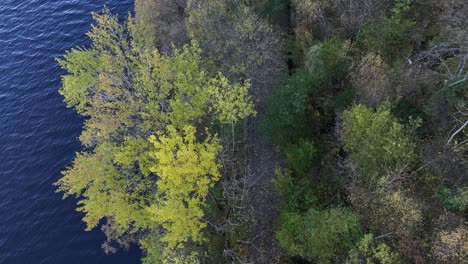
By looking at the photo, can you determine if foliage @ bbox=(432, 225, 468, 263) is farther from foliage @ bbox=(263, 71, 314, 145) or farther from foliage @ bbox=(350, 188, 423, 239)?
foliage @ bbox=(263, 71, 314, 145)

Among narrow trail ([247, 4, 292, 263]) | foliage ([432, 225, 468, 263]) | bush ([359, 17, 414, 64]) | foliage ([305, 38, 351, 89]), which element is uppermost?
bush ([359, 17, 414, 64])

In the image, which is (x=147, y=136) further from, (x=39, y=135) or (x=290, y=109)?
(x=39, y=135)

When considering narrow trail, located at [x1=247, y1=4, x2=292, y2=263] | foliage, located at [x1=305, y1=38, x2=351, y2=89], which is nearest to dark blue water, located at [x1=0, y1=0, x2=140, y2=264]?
narrow trail, located at [x1=247, y1=4, x2=292, y2=263]

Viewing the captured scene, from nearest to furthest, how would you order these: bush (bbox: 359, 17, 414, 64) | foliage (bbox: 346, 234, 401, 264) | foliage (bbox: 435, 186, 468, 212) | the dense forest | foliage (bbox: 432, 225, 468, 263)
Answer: foliage (bbox: 432, 225, 468, 263) → foliage (bbox: 435, 186, 468, 212) → foliage (bbox: 346, 234, 401, 264) → the dense forest → bush (bbox: 359, 17, 414, 64)

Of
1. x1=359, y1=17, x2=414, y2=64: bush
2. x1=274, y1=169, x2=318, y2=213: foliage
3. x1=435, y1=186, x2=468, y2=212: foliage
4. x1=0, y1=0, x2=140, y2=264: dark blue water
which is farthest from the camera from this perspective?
x1=0, y1=0, x2=140, y2=264: dark blue water

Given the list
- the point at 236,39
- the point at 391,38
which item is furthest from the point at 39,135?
the point at 391,38

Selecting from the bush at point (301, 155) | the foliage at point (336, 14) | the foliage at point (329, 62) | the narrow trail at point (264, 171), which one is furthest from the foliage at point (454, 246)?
the foliage at point (336, 14)

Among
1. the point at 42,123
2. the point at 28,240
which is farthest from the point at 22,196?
the point at 42,123
